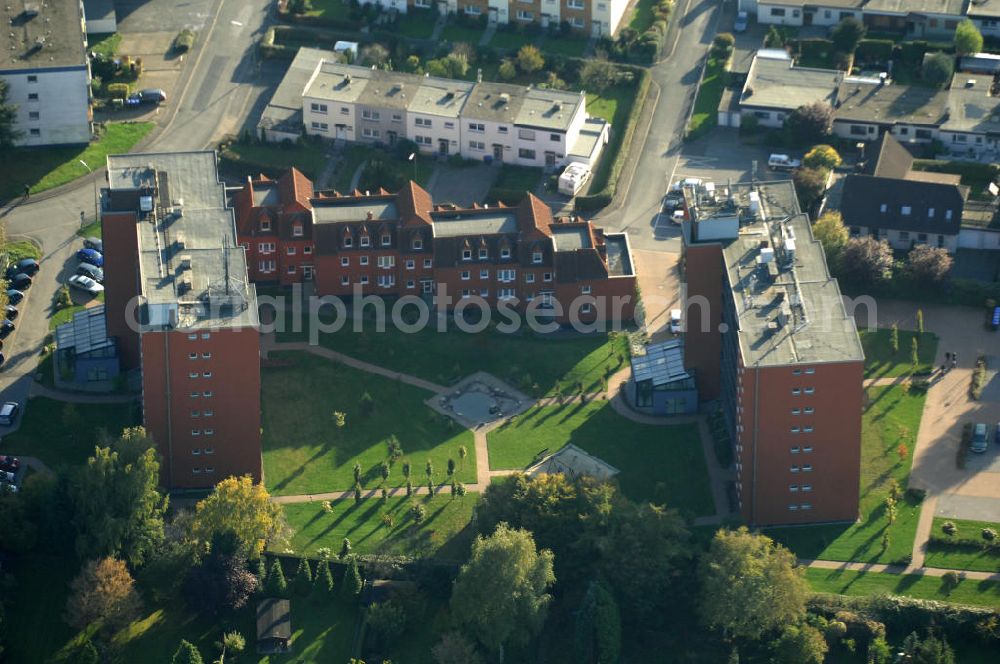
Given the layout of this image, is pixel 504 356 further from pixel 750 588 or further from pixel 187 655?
pixel 187 655

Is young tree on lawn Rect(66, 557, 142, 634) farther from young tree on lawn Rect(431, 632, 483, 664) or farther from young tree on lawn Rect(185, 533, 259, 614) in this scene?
young tree on lawn Rect(431, 632, 483, 664)

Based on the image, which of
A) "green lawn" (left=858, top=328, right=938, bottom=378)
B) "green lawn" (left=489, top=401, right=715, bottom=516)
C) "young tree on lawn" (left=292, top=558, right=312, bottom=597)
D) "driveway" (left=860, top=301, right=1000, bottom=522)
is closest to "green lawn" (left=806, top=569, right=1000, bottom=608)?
"driveway" (left=860, top=301, right=1000, bottom=522)

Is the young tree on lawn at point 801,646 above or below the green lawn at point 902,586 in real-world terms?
below

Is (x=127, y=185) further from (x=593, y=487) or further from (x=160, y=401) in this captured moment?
(x=593, y=487)

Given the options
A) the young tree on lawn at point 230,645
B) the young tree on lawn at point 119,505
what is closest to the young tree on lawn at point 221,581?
the young tree on lawn at point 230,645

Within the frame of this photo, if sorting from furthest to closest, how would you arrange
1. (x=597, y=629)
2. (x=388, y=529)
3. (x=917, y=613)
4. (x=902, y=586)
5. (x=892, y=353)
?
1. (x=892, y=353)
2. (x=388, y=529)
3. (x=902, y=586)
4. (x=917, y=613)
5. (x=597, y=629)

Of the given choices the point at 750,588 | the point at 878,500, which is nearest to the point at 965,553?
the point at 878,500

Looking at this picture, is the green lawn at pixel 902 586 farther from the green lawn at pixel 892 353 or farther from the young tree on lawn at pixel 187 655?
the young tree on lawn at pixel 187 655

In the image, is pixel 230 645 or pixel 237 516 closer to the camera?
pixel 230 645
